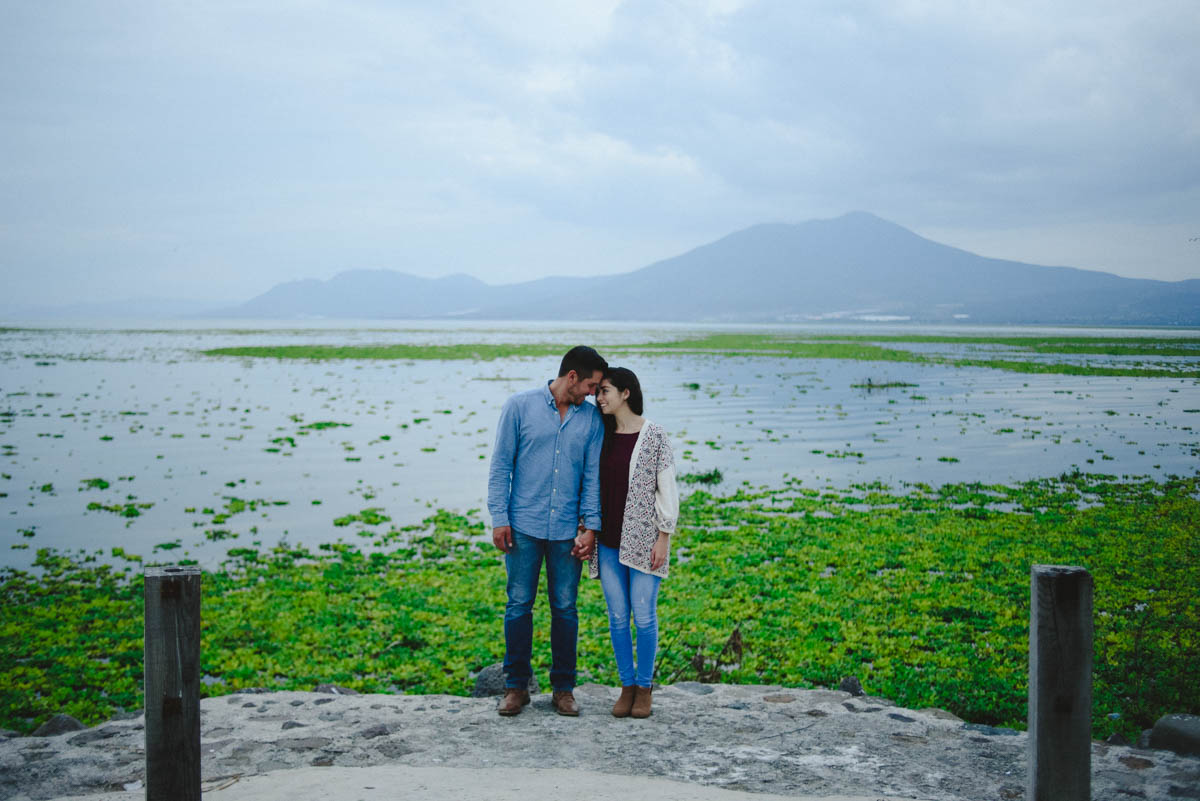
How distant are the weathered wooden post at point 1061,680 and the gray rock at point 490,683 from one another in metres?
4.68

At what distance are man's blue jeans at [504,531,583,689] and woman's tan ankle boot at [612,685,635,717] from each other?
54 centimetres

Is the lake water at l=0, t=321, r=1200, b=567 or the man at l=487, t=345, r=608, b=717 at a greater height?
the man at l=487, t=345, r=608, b=717

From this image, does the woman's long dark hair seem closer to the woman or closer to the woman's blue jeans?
the woman

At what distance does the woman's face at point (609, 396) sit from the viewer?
20.9ft

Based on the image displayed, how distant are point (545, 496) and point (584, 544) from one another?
0.49m

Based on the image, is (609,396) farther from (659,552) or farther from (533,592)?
(533,592)

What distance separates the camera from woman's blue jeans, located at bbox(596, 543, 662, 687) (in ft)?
21.1

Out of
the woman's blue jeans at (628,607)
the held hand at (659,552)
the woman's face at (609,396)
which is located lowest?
the woman's blue jeans at (628,607)

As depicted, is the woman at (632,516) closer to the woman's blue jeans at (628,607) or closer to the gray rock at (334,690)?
the woman's blue jeans at (628,607)

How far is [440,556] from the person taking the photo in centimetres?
1262

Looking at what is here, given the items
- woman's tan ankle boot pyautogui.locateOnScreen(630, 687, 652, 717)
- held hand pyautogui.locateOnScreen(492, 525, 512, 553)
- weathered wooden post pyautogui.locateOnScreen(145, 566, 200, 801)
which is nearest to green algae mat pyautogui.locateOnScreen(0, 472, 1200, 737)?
woman's tan ankle boot pyautogui.locateOnScreen(630, 687, 652, 717)

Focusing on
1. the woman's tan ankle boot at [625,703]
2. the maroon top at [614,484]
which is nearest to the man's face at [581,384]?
the maroon top at [614,484]

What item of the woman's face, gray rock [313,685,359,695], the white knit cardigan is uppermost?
the woman's face

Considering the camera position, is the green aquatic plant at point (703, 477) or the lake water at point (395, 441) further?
the green aquatic plant at point (703, 477)
